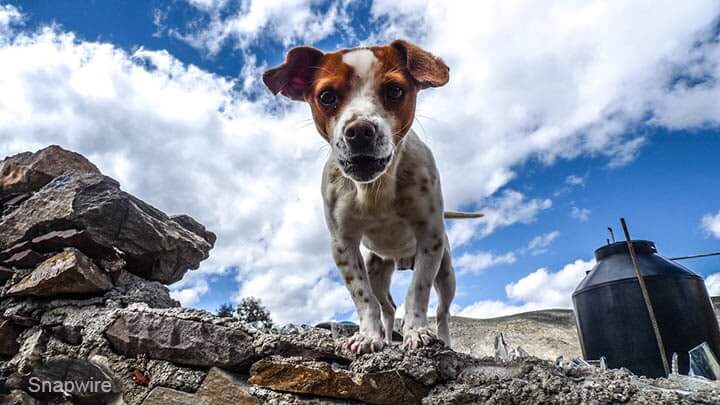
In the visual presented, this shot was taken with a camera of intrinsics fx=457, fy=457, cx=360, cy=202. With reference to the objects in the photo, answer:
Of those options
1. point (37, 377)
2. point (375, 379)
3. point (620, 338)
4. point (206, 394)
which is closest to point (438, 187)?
point (375, 379)

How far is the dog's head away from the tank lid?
453 cm

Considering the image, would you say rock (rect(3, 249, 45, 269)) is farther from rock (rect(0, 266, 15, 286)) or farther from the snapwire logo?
the snapwire logo

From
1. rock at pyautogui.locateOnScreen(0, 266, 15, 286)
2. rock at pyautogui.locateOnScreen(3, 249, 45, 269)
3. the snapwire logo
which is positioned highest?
rock at pyautogui.locateOnScreen(3, 249, 45, 269)

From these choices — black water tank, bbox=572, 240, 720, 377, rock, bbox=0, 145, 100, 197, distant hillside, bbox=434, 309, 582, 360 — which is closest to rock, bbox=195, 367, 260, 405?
rock, bbox=0, 145, 100, 197

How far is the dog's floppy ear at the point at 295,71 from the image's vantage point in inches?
92.9

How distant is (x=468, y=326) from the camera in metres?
9.33

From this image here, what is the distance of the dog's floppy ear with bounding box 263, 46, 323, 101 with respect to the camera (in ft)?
7.74

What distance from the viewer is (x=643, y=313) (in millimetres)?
5035

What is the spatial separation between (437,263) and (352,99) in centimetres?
94

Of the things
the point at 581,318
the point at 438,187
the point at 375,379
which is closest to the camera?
the point at 375,379

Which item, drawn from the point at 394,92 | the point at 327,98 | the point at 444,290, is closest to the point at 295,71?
the point at 327,98

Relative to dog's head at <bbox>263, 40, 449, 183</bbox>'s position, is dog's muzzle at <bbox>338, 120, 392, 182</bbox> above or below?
below

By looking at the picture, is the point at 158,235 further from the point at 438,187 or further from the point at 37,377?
the point at 438,187

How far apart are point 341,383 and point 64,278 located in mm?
1560
